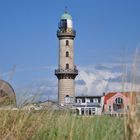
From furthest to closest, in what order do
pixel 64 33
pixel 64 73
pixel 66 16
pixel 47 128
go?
pixel 66 16 < pixel 64 33 < pixel 64 73 < pixel 47 128

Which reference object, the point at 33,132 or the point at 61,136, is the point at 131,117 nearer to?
the point at 61,136

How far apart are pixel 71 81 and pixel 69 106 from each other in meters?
72.2

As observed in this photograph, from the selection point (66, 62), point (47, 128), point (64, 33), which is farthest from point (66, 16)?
point (47, 128)

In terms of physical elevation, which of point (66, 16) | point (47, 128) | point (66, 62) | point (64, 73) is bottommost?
point (47, 128)

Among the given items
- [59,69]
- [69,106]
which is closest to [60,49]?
[59,69]

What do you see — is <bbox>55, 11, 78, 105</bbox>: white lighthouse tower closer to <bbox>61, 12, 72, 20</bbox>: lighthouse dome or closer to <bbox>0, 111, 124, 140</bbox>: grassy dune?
<bbox>61, 12, 72, 20</bbox>: lighthouse dome

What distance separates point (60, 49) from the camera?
82.9 m

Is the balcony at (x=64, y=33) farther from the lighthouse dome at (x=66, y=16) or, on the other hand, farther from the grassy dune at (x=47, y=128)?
the grassy dune at (x=47, y=128)

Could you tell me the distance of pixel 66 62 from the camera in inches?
3214

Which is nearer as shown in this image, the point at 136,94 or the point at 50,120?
the point at 136,94

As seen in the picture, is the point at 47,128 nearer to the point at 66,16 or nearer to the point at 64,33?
the point at 64,33

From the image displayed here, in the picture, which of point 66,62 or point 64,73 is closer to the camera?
point 64,73

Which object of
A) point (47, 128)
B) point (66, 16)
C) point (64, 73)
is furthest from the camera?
point (66, 16)

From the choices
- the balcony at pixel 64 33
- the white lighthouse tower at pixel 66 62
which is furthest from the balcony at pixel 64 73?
the balcony at pixel 64 33
